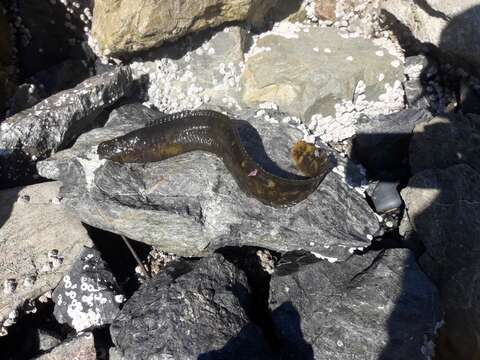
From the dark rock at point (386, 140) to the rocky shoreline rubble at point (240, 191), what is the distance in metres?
0.02

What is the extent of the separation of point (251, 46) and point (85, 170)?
103 inches

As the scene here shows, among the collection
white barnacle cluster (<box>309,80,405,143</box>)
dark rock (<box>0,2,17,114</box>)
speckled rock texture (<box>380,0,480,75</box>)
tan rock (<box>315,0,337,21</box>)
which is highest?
dark rock (<box>0,2,17,114</box>)

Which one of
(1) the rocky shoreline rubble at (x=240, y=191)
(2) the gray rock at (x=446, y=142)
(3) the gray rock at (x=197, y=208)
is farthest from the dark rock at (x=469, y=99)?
(3) the gray rock at (x=197, y=208)

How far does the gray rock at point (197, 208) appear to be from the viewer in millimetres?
4434

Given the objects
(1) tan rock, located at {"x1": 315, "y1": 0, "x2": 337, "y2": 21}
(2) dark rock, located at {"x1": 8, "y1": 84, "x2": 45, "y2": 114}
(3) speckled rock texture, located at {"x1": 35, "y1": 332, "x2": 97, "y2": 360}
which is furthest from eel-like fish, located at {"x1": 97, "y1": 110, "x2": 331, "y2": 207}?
(1) tan rock, located at {"x1": 315, "y1": 0, "x2": 337, "y2": 21}

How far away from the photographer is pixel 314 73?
5.58 meters

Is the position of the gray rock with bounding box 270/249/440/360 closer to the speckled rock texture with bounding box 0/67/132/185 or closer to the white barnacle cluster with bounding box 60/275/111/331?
the white barnacle cluster with bounding box 60/275/111/331

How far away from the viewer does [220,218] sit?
4430 mm

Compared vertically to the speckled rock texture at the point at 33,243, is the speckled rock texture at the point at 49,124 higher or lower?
higher

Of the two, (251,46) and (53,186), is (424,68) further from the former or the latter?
(53,186)

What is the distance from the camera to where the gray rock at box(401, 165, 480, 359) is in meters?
4.14

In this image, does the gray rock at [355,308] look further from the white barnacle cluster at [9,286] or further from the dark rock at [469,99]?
the white barnacle cluster at [9,286]

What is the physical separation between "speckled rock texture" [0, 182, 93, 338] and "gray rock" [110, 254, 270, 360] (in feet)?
3.07

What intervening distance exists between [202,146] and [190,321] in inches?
69.6
